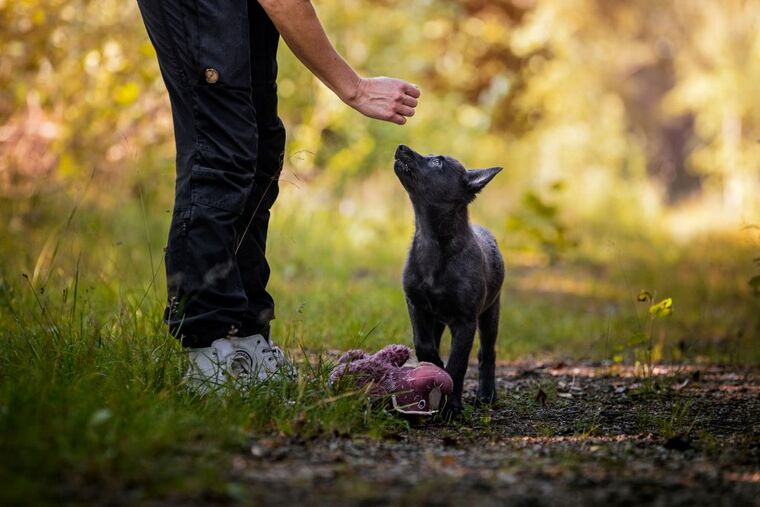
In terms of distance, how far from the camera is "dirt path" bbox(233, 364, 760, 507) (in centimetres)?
249

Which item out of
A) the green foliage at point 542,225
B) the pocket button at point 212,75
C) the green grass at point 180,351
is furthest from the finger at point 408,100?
the green foliage at point 542,225

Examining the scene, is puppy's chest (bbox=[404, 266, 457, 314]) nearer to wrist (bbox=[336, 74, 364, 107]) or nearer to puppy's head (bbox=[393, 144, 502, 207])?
puppy's head (bbox=[393, 144, 502, 207])

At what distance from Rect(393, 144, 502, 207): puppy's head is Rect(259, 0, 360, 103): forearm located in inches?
34.1

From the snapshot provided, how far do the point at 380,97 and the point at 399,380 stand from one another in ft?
3.87

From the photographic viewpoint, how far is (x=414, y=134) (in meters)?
12.0

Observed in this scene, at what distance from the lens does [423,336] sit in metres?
4.37

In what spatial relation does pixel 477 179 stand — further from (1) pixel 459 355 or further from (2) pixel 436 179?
(1) pixel 459 355

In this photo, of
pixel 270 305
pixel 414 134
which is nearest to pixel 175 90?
pixel 270 305

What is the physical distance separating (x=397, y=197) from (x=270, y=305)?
912 centimetres

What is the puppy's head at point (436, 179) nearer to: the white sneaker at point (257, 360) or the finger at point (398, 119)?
the finger at point (398, 119)

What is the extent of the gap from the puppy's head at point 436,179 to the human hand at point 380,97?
760mm

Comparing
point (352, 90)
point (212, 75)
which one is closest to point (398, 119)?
point (352, 90)

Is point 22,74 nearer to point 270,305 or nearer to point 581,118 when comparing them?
point 270,305

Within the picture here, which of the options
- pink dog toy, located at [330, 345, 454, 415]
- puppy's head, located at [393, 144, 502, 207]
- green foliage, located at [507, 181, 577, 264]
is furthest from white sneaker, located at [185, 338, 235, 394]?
green foliage, located at [507, 181, 577, 264]
